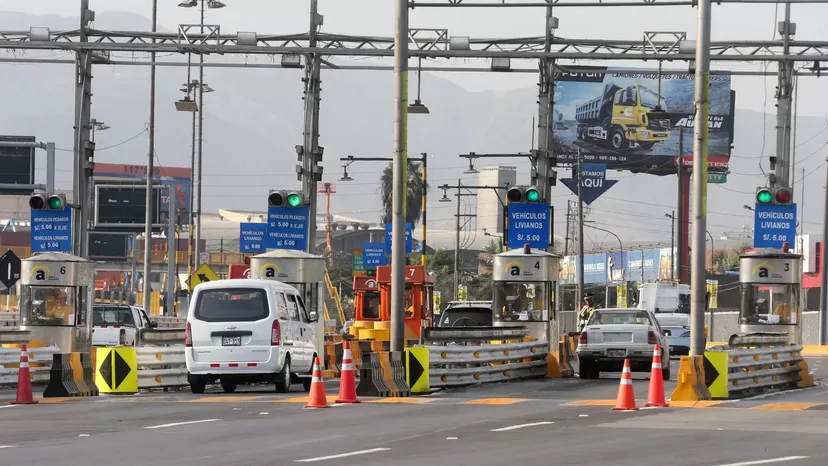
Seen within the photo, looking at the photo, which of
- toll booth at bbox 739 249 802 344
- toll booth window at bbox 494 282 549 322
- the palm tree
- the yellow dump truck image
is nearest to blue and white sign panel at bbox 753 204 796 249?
toll booth at bbox 739 249 802 344

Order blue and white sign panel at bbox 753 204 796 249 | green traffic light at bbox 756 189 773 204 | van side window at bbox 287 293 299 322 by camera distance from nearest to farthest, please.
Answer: van side window at bbox 287 293 299 322
green traffic light at bbox 756 189 773 204
blue and white sign panel at bbox 753 204 796 249

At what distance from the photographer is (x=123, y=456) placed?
14531 millimetres

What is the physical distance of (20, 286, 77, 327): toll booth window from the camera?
34031mm

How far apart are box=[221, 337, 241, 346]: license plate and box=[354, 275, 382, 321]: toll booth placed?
1023 inches

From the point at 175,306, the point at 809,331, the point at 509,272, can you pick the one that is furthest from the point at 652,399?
the point at 175,306

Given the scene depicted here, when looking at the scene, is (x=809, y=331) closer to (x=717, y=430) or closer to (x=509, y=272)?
(x=509, y=272)

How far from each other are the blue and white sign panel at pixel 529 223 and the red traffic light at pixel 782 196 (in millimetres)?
5177

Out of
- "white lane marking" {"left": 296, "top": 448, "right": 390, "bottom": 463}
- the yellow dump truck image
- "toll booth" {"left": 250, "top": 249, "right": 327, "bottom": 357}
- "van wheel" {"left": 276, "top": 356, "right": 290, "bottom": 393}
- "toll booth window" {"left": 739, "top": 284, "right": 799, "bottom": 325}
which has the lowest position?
"van wheel" {"left": 276, "top": 356, "right": 290, "bottom": 393}

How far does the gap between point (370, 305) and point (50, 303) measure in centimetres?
1845

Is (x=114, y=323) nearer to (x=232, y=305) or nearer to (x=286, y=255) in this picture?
(x=286, y=255)

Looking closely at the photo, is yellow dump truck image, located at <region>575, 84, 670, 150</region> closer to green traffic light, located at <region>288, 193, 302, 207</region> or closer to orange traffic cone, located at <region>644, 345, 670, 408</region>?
green traffic light, located at <region>288, 193, 302, 207</region>

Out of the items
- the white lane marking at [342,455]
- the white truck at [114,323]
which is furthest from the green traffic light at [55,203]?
the white lane marking at [342,455]

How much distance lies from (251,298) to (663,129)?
7031cm

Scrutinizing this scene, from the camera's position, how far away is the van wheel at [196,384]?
82.7 feet
